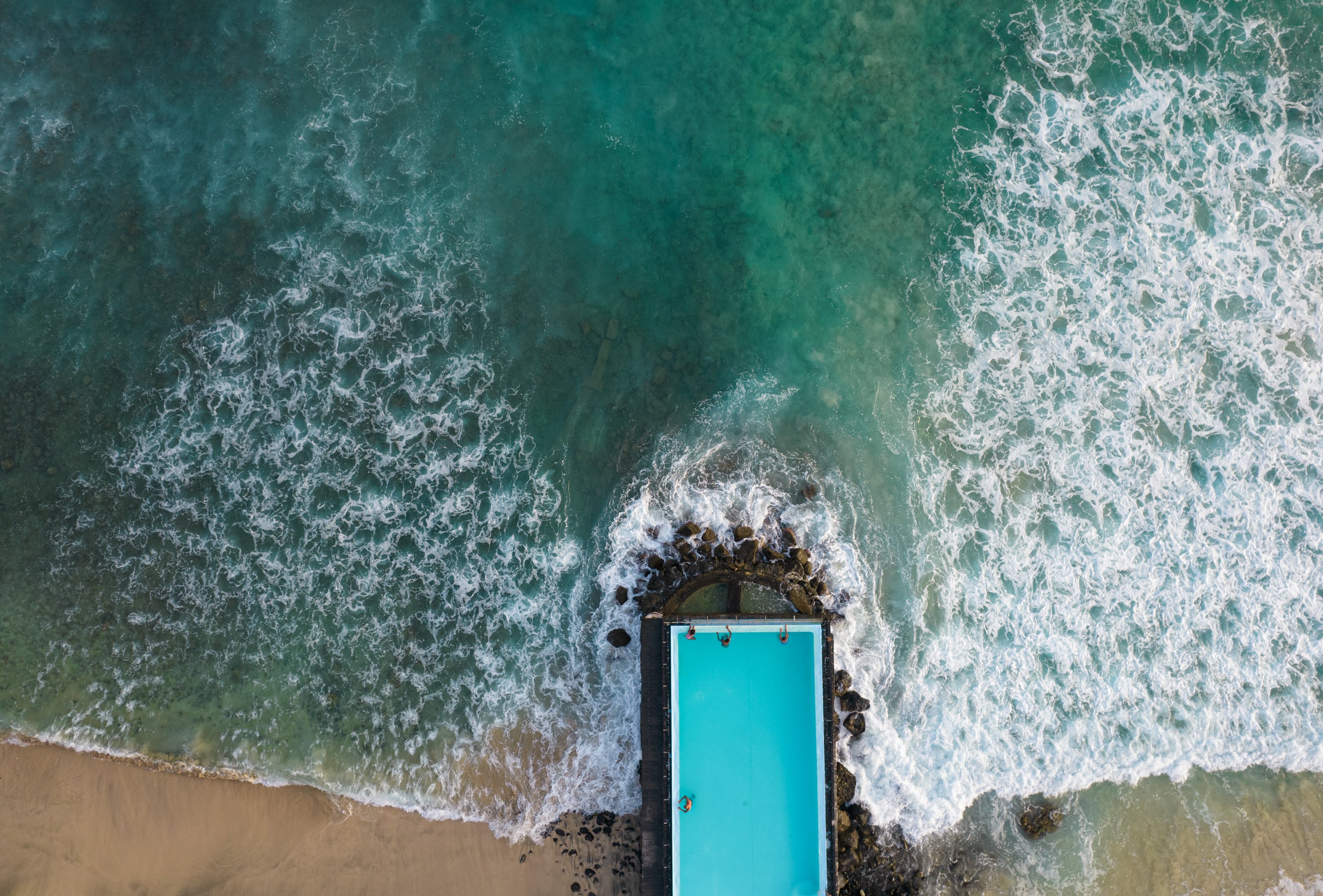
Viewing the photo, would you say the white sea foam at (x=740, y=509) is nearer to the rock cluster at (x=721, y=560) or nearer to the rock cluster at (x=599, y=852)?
the rock cluster at (x=721, y=560)

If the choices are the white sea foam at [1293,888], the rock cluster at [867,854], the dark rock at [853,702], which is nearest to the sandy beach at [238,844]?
the rock cluster at [867,854]

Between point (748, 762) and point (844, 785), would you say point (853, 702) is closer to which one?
point (844, 785)

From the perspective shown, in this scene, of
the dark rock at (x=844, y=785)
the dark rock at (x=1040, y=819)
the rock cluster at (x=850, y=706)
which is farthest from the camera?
the rock cluster at (x=850, y=706)

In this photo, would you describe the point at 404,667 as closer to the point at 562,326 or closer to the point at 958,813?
the point at 562,326

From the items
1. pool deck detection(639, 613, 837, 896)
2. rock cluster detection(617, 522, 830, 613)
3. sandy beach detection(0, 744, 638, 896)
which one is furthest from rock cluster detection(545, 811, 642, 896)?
rock cluster detection(617, 522, 830, 613)

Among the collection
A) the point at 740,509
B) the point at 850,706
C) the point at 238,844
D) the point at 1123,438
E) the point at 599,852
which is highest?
the point at 1123,438

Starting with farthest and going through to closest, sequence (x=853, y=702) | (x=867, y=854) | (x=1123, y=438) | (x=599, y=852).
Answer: (x=1123, y=438) < (x=853, y=702) < (x=599, y=852) < (x=867, y=854)

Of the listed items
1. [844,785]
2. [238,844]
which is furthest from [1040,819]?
[238,844]

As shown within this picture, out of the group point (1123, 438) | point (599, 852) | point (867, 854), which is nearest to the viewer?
point (867, 854)
